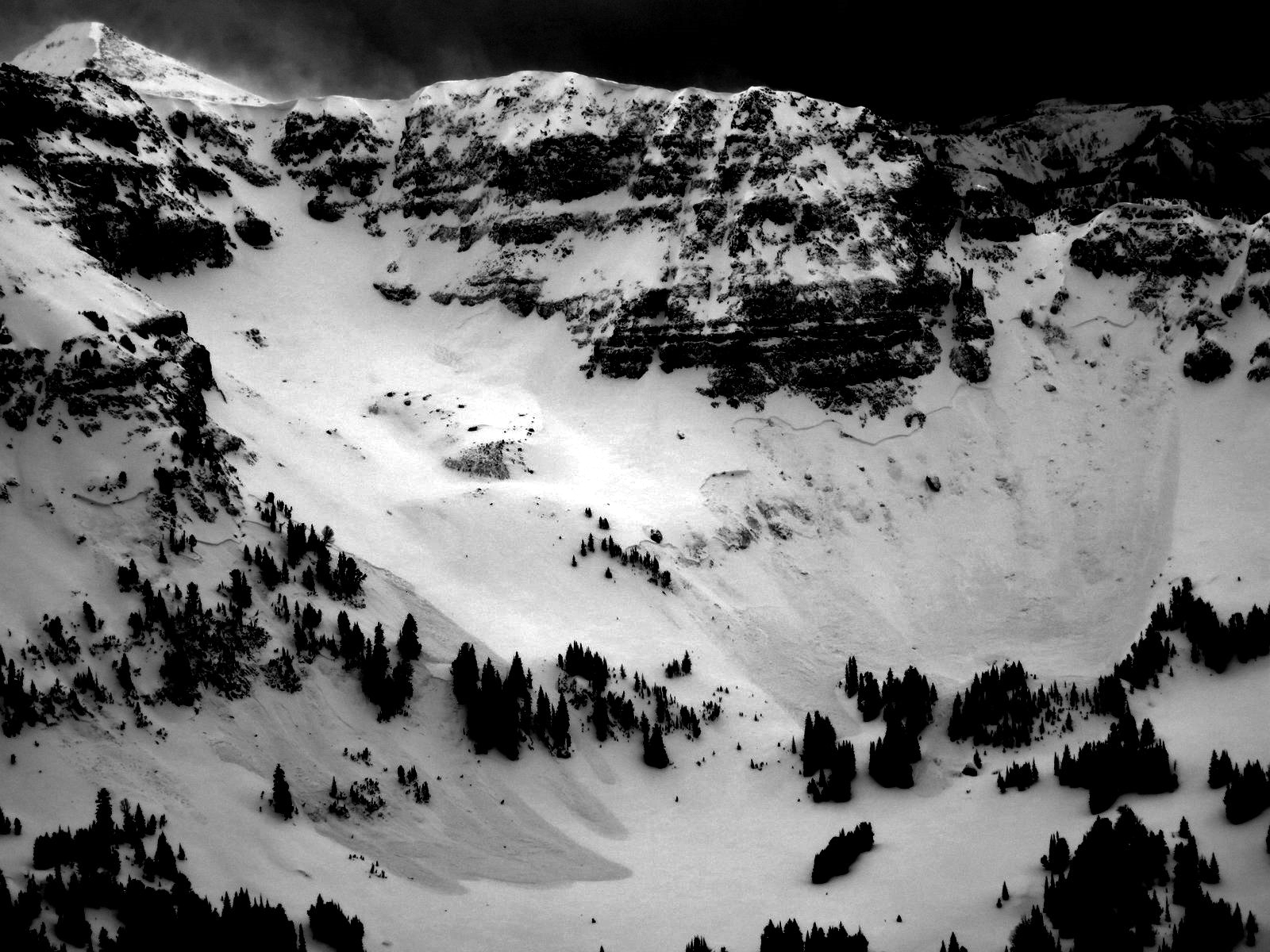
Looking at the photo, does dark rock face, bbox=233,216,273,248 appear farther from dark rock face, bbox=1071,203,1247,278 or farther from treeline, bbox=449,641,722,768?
dark rock face, bbox=1071,203,1247,278

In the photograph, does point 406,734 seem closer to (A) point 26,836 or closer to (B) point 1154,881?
(A) point 26,836

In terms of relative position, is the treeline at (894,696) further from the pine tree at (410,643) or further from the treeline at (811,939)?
the pine tree at (410,643)

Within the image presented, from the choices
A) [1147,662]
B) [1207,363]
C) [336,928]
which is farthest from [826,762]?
[1207,363]

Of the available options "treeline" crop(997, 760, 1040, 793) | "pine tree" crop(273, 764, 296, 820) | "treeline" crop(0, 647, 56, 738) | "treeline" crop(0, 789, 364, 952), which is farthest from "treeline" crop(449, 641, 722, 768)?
"treeline" crop(0, 647, 56, 738)

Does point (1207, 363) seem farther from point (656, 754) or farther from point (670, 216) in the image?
point (656, 754)

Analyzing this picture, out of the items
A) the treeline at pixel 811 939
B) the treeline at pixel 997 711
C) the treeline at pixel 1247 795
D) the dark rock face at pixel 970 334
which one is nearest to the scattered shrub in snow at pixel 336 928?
Answer: the treeline at pixel 811 939
